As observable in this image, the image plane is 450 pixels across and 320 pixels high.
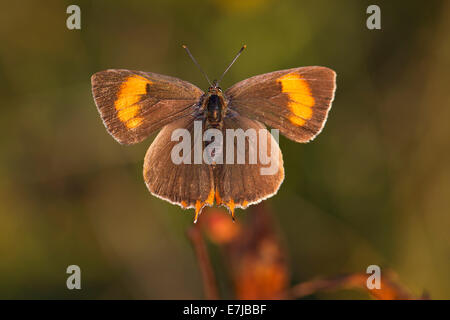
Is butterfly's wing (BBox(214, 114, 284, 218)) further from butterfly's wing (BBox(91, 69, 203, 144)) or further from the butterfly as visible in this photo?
butterfly's wing (BBox(91, 69, 203, 144))

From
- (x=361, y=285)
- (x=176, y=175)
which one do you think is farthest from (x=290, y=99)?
(x=361, y=285)

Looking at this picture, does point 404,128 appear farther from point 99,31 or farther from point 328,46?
point 99,31

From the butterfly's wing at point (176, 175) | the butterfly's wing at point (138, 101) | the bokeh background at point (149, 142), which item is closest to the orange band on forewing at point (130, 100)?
the butterfly's wing at point (138, 101)

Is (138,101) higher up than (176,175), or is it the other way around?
(138,101)

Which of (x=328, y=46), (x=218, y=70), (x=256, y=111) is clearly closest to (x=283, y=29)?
(x=328, y=46)

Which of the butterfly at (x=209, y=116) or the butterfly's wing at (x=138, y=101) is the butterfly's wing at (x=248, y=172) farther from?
the butterfly's wing at (x=138, y=101)

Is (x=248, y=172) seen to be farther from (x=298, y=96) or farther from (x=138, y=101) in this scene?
(x=138, y=101)

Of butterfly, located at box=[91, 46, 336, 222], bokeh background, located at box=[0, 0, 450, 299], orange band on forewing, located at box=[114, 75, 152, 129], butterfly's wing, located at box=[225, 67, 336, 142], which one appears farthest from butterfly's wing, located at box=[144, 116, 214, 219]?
bokeh background, located at box=[0, 0, 450, 299]
